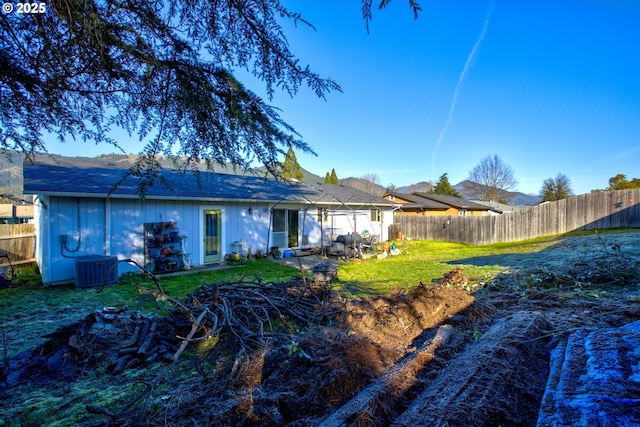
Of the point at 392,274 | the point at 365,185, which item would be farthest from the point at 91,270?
the point at 365,185

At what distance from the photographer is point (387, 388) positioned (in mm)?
2471

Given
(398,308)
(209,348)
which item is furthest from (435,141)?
(209,348)

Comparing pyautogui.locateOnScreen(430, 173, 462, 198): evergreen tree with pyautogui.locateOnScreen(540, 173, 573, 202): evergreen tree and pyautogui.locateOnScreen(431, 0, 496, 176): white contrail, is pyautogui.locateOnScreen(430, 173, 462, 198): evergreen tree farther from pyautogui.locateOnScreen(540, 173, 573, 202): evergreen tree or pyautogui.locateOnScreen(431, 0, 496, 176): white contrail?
pyautogui.locateOnScreen(431, 0, 496, 176): white contrail

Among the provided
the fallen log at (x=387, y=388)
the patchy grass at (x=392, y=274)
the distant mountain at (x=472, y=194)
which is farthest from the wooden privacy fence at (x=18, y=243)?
the distant mountain at (x=472, y=194)

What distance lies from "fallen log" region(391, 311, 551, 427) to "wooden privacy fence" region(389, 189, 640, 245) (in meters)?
17.3

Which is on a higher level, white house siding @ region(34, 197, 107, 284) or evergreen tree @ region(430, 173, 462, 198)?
evergreen tree @ region(430, 173, 462, 198)

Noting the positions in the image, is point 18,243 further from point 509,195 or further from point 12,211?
point 509,195

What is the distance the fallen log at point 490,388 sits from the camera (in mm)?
1808

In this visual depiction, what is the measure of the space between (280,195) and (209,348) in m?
10.6

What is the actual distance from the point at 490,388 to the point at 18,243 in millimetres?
15009

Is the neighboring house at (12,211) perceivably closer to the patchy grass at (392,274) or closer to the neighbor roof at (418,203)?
the patchy grass at (392,274)

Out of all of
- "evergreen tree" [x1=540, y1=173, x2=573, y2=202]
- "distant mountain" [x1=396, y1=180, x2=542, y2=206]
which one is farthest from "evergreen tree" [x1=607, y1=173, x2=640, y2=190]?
"distant mountain" [x1=396, y1=180, x2=542, y2=206]

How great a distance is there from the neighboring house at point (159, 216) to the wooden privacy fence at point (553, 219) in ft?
27.0

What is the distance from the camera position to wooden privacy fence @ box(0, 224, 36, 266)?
34.6 feet
